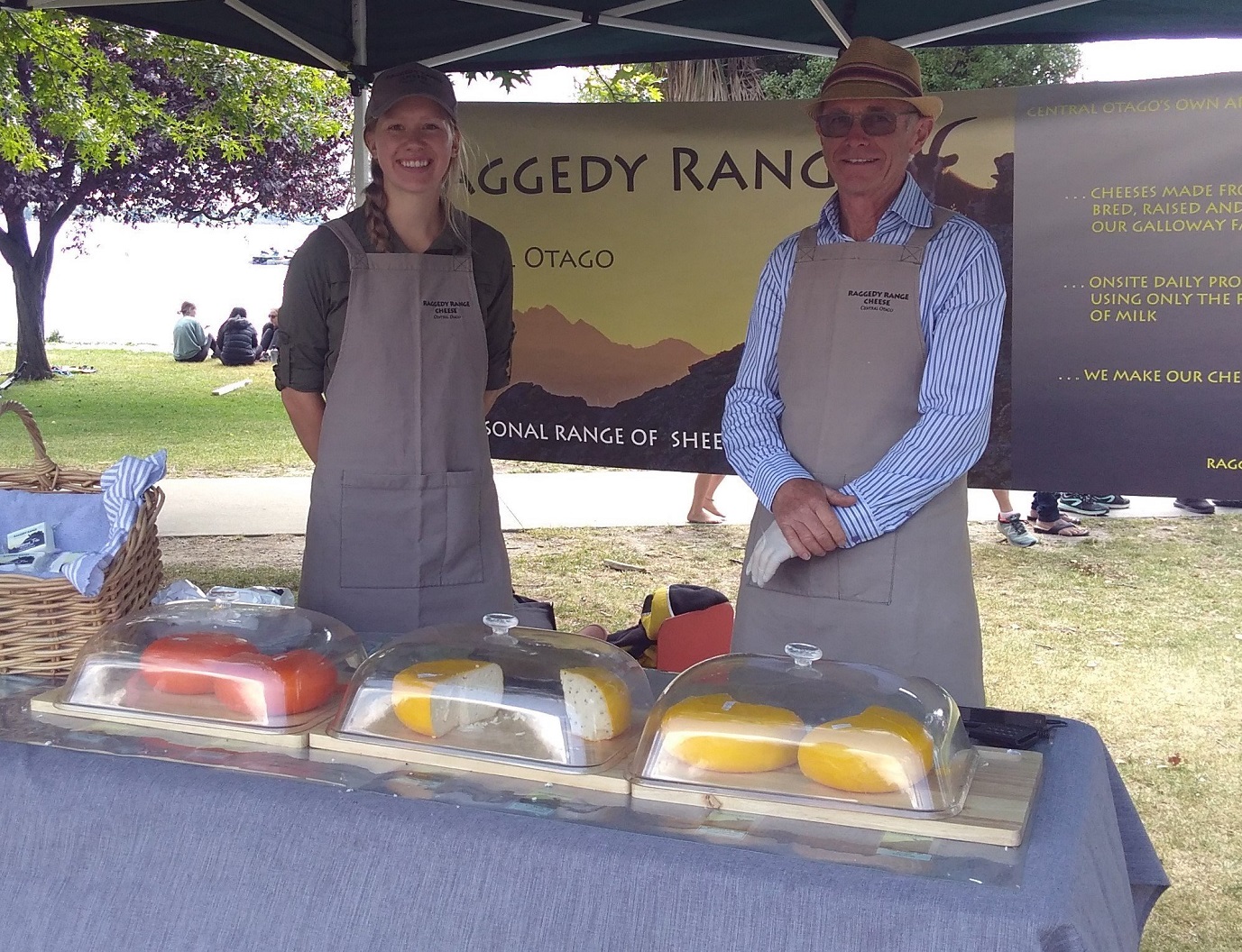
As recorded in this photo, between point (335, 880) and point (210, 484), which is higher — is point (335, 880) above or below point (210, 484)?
above

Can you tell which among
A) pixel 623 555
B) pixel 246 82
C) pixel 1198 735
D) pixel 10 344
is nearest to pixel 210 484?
pixel 246 82

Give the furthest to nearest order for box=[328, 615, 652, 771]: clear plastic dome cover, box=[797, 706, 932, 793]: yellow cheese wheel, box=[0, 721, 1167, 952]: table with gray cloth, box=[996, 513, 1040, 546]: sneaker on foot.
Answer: box=[996, 513, 1040, 546]: sneaker on foot < box=[328, 615, 652, 771]: clear plastic dome cover < box=[797, 706, 932, 793]: yellow cheese wheel < box=[0, 721, 1167, 952]: table with gray cloth

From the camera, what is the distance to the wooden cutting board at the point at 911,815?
1.03 metres

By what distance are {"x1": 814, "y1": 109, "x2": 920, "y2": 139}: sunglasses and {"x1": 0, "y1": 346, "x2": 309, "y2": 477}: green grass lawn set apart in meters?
6.23

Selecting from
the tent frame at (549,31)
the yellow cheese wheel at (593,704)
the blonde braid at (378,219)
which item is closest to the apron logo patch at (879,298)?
the blonde braid at (378,219)

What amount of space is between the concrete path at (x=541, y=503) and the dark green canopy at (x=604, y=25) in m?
3.70

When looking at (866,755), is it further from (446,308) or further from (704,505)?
(704,505)

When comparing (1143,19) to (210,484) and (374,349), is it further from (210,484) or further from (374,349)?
A: (210,484)

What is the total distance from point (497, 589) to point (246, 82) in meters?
7.31

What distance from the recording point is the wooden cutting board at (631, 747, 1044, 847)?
103 cm

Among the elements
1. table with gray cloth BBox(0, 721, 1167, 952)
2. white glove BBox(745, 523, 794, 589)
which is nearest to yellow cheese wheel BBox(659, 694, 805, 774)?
table with gray cloth BBox(0, 721, 1167, 952)

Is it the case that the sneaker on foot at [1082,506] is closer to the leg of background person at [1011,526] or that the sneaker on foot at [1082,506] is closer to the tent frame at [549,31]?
the leg of background person at [1011,526]

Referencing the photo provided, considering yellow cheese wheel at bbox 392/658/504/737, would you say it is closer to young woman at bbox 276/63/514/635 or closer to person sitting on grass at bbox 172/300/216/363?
young woman at bbox 276/63/514/635

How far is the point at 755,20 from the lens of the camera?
10.8ft
